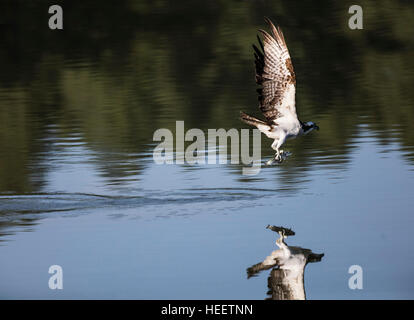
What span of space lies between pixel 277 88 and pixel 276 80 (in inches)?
5.0

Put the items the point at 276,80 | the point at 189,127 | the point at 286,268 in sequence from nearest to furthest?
the point at 286,268 → the point at 276,80 → the point at 189,127

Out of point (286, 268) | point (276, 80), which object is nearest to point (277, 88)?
point (276, 80)

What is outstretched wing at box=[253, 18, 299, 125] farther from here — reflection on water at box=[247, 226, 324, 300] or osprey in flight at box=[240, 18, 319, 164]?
reflection on water at box=[247, 226, 324, 300]

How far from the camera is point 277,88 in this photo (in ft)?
54.0

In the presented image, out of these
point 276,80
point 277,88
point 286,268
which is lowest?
point 286,268

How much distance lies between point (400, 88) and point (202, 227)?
1642 centimetres

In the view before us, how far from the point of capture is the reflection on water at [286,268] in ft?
44.1

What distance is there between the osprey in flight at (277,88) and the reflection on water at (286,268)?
1749 mm

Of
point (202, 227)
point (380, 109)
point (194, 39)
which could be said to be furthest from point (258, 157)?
point (194, 39)

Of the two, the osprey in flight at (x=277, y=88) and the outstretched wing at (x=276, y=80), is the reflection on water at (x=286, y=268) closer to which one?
the osprey in flight at (x=277, y=88)

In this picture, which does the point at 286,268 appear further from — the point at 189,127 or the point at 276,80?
the point at 189,127

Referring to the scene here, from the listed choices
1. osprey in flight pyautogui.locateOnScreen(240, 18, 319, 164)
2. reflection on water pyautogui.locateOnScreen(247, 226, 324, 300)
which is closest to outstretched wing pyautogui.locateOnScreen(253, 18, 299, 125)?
osprey in flight pyautogui.locateOnScreen(240, 18, 319, 164)

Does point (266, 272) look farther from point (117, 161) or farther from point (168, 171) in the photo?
point (117, 161)

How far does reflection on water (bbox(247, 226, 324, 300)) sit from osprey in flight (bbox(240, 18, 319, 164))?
5.74ft
